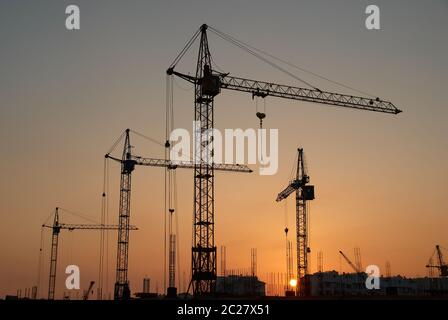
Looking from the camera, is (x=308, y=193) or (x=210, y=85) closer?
(x=210, y=85)

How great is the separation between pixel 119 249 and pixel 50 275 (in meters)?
34.4

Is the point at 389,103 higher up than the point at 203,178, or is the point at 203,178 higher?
the point at 389,103

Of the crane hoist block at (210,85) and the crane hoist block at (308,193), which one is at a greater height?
the crane hoist block at (210,85)

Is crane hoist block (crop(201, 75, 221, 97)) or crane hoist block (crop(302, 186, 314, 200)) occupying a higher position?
crane hoist block (crop(201, 75, 221, 97))

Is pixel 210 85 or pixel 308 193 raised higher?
pixel 210 85

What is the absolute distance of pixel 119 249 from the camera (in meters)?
122

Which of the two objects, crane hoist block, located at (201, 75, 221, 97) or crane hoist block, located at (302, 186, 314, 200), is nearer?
crane hoist block, located at (201, 75, 221, 97)

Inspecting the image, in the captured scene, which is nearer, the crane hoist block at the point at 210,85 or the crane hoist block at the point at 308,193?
the crane hoist block at the point at 210,85
